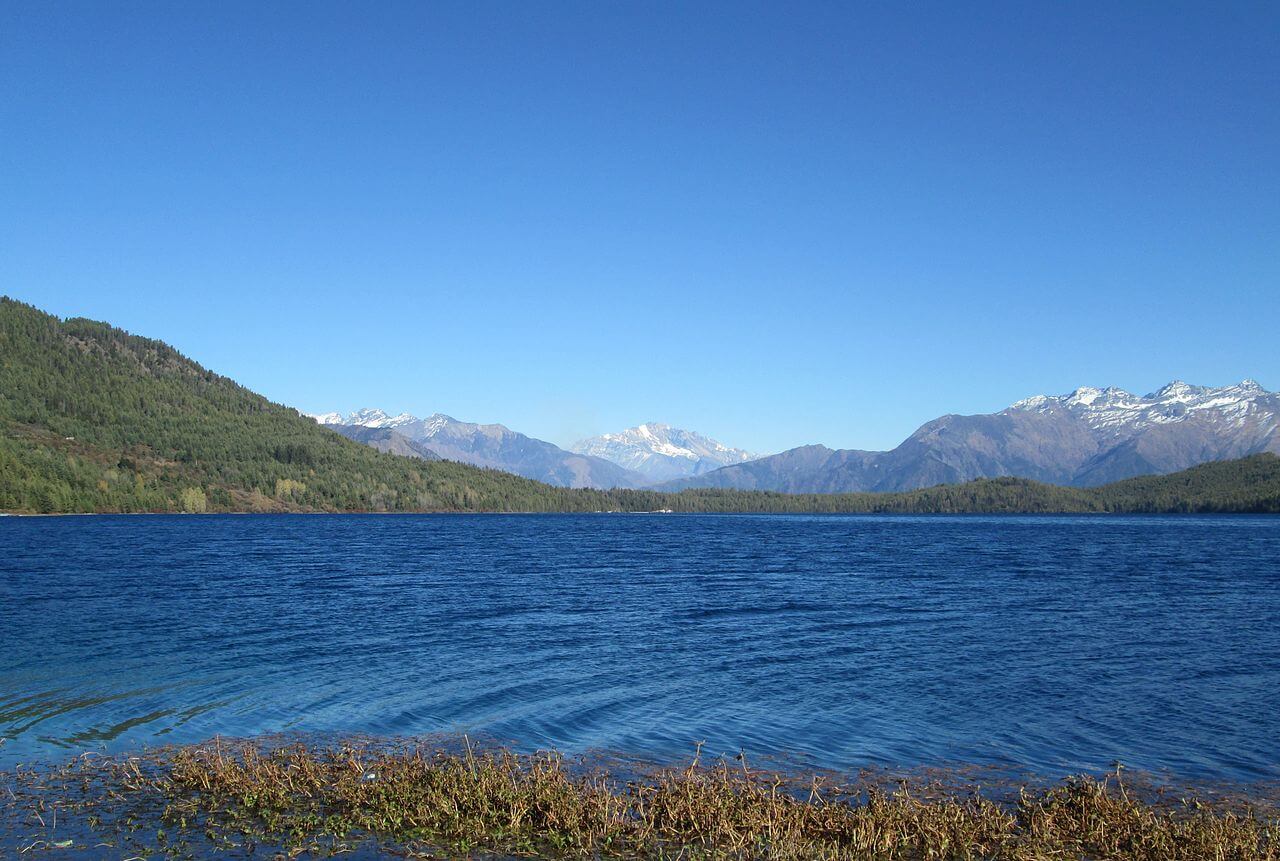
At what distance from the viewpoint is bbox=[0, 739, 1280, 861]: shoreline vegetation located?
1587 cm

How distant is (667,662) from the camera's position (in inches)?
1475

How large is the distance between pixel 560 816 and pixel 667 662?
68.8 feet

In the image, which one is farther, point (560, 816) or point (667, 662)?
point (667, 662)

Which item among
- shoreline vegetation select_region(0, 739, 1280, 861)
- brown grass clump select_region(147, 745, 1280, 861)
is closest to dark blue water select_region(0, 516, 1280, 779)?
shoreline vegetation select_region(0, 739, 1280, 861)

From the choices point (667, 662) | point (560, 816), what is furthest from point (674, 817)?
point (667, 662)

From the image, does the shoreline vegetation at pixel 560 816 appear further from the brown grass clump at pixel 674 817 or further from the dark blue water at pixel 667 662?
the dark blue water at pixel 667 662

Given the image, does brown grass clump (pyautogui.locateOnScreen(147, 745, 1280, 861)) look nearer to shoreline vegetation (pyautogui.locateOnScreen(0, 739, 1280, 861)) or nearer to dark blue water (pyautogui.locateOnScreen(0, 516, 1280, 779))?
shoreline vegetation (pyautogui.locateOnScreen(0, 739, 1280, 861))

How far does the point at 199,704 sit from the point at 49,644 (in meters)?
15.3

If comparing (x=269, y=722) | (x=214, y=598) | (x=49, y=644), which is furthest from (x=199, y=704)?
(x=214, y=598)

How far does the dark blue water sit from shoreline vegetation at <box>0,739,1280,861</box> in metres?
4.19

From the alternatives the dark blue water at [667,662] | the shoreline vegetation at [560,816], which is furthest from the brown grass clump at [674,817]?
the dark blue water at [667,662]

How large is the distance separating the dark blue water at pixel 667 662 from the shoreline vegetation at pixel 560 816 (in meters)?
4.19

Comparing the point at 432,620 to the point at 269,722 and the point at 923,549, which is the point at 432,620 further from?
the point at 923,549

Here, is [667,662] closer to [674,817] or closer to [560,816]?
[674,817]
